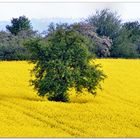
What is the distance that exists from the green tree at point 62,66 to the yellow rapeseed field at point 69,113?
0.75 meters

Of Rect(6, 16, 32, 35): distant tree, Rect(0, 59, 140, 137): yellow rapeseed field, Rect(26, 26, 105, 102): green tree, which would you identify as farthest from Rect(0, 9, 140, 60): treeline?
Rect(26, 26, 105, 102): green tree

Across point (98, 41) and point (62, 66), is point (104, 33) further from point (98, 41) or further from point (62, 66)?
point (62, 66)

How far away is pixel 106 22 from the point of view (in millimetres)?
67625

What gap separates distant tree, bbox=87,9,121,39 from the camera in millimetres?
66125

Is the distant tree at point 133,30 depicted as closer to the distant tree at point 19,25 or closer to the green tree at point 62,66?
the distant tree at point 19,25

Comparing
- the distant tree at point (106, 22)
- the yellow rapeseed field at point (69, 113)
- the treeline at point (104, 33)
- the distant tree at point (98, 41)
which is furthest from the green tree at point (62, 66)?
the distant tree at point (106, 22)

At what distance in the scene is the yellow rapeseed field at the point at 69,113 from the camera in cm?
1992

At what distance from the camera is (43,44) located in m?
27.1

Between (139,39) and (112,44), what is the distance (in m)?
6.26

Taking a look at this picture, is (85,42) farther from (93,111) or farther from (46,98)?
(93,111)

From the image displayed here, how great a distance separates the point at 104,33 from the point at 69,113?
43774 millimetres

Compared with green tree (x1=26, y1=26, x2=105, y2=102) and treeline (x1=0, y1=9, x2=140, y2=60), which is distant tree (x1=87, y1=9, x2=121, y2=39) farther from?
green tree (x1=26, y1=26, x2=105, y2=102)

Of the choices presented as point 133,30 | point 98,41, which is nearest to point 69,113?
point 98,41

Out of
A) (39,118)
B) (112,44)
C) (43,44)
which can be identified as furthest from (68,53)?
(112,44)
